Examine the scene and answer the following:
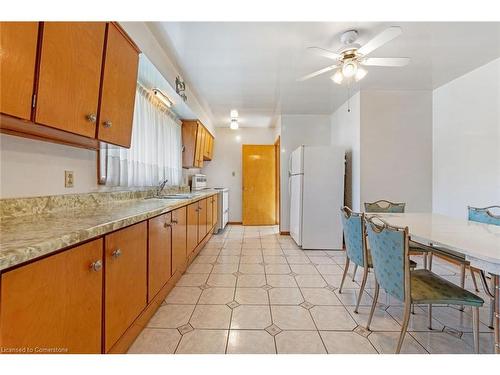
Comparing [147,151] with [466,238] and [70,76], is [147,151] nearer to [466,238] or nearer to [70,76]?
[70,76]

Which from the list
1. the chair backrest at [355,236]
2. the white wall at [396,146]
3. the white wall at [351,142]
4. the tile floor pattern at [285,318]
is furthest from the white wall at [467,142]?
the chair backrest at [355,236]

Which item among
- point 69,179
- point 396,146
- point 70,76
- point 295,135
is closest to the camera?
point 70,76

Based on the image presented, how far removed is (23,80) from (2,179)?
524 millimetres

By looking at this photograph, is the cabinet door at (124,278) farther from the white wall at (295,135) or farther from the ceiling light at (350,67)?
the white wall at (295,135)

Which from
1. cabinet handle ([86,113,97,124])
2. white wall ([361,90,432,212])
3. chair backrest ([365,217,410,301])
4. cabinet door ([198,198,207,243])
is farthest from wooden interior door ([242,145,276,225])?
cabinet handle ([86,113,97,124])

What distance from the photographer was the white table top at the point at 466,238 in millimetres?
1160

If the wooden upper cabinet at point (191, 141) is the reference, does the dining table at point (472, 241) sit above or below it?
below

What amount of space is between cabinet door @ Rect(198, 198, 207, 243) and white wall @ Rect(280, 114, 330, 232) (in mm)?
1842

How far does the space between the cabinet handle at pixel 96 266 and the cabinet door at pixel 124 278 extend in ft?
0.17

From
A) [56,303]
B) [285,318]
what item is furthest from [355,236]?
[56,303]

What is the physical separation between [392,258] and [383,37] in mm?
1681

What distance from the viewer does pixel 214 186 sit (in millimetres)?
6250

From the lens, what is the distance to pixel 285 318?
1885 mm

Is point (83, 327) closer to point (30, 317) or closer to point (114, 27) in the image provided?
point (30, 317)
